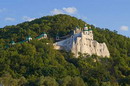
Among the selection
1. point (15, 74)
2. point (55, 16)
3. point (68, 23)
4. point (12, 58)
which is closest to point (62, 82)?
point (15, 74)

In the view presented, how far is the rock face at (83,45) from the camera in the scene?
218 feet

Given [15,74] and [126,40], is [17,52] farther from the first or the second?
[126,40]

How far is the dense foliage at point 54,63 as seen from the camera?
5312 centimetres

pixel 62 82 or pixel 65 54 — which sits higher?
pixel 65 54

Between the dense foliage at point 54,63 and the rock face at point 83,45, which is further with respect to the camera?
the rock face at point 83,45

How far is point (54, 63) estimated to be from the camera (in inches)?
2458

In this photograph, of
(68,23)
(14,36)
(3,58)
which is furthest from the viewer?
(68,23)

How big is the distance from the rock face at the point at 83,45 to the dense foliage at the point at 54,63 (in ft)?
4.14

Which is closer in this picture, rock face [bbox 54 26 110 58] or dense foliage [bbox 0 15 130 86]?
dense foliage [bbox 0 15 130 86]

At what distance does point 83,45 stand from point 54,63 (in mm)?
7301

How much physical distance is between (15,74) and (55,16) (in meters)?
30.9

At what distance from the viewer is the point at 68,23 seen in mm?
80688

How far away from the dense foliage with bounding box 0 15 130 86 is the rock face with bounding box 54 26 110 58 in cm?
126

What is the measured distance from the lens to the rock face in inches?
2618
